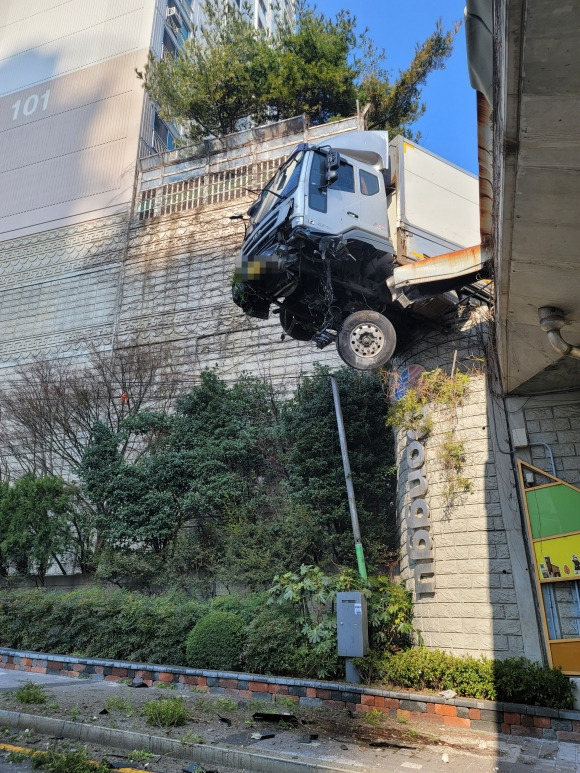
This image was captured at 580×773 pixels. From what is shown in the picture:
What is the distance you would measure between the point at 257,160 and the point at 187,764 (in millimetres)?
20217

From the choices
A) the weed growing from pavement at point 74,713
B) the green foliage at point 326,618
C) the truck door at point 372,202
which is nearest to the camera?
the weed growing from pavement at point 74,713

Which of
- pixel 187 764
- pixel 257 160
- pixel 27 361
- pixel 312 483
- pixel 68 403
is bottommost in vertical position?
pixel 187 764

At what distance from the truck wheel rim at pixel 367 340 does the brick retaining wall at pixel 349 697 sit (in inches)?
187

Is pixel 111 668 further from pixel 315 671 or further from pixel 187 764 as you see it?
pixel 187 764

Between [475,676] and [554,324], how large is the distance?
420 centimetres

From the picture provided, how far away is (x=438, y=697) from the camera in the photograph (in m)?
6.88

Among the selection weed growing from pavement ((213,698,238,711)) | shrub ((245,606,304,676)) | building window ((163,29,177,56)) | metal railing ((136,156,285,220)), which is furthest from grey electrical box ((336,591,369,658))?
building window ((163,29,177,56))

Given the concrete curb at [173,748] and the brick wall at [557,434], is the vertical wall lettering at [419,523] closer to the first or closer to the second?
the brick wall at [557,434]

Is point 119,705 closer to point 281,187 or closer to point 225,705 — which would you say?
point 225,705

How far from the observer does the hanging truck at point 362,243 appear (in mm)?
9258

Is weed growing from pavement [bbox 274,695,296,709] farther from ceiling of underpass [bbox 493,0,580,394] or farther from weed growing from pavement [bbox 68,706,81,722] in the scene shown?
ceiling of underpass [bbox 493,0,580,394]

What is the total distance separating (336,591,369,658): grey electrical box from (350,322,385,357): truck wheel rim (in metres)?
3.61

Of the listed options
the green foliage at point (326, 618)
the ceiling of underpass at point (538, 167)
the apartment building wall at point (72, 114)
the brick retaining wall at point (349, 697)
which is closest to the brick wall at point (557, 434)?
the ceiling of underpass at point (538, 167)

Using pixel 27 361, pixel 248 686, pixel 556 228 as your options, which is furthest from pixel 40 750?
pixel 27 361
